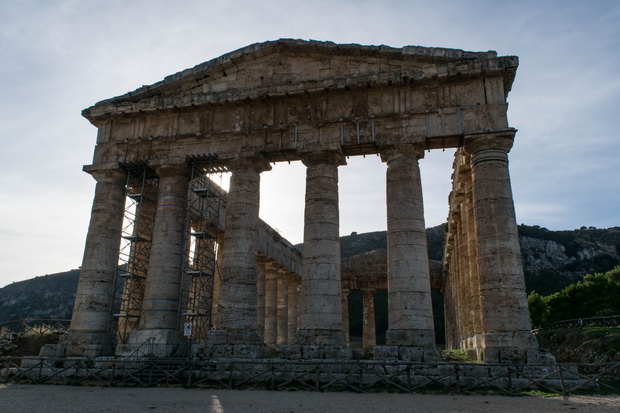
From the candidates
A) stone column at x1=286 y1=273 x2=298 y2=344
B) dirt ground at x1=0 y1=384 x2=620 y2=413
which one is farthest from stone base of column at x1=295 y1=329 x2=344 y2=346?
stone column at x1=286 y1=273 x2=298 y2=344

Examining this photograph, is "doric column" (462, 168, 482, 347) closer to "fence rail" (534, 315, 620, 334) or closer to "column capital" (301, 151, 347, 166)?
"column capital" (301, 151, 347, 166)

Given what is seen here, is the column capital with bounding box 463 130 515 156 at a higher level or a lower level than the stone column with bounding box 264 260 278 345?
higher

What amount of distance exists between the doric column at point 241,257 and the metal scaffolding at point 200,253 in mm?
1730

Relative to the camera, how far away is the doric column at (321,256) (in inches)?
682

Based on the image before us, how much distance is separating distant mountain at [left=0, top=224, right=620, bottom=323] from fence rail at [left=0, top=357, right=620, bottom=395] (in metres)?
53.2

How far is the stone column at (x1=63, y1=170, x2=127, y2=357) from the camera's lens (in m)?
19.5

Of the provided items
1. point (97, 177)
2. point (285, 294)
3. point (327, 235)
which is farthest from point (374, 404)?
point (285, 294)

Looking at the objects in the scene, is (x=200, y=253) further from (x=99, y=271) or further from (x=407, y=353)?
(x=407, y=353)

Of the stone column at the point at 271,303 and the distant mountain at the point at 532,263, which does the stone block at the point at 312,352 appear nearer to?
the stone column at the point at 271,303

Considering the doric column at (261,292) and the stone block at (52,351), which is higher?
the doric column at (261,292)

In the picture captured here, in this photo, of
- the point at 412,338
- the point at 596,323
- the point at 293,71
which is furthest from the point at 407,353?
the point at 596,323

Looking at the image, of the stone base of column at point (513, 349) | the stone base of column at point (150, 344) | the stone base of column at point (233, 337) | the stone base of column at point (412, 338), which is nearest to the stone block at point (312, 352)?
the stone base of column at point (233, 337)

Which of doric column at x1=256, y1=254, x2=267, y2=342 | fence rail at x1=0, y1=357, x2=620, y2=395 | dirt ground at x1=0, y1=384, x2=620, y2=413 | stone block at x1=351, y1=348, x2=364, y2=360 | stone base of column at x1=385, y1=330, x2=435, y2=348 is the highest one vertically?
doric column at x1=256, y1=254, x2=267, y2=342

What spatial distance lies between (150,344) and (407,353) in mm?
10026
